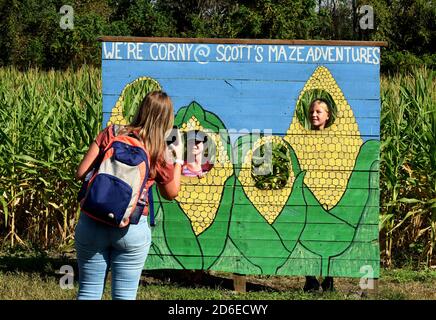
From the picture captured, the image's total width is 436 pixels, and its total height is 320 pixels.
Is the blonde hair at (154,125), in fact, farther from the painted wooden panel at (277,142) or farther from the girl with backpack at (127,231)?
the painted wooden panel at (277,142)

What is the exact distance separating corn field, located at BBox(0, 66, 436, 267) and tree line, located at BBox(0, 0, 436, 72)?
51.1 feet

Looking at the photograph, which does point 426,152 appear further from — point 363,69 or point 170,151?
point 170,151

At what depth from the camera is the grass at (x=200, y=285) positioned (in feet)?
24.7

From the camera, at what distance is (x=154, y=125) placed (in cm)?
480

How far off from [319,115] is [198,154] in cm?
121

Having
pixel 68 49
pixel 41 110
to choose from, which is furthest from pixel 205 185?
pixel 68 49

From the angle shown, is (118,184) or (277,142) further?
(277,142)

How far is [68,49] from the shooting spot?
27484mm

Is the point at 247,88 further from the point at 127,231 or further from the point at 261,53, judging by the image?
the point at 127,231

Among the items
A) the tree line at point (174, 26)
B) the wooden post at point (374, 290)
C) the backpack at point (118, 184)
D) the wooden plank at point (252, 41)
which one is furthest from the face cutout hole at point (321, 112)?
the tree line at point (174, 26)

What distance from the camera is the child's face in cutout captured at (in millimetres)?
7562

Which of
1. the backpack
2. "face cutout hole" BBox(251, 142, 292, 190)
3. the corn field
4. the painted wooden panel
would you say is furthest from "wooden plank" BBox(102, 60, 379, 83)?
the backpack

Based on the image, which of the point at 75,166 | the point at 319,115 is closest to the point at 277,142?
the point at 319,115

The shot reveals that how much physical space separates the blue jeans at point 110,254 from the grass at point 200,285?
2.52m
